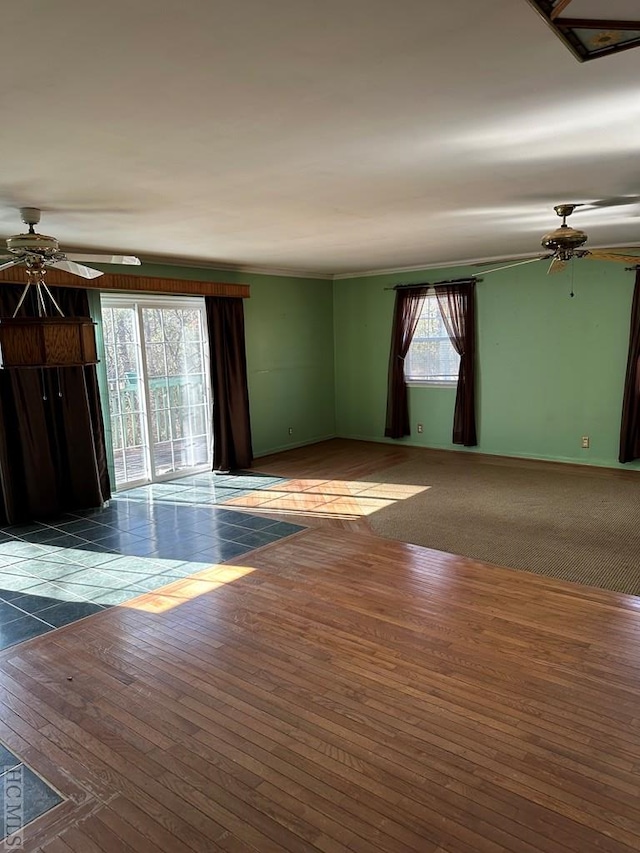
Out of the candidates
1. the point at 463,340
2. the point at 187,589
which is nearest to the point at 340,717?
the point at 187,589

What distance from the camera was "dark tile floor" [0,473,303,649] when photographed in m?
3.62

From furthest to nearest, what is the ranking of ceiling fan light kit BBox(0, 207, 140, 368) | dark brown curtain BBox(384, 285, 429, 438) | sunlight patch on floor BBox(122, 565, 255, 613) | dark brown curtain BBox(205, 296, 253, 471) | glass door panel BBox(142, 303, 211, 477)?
1. dark brown curtain BBox(384, 285, 429, 438)
2. dark brown curtain BBox(205, 296, 253, 471)
3. glass door panel BBox(142, 303, 211, 477)
4. sunlight patch on floor BBox(122, 565, 255, 613)
5. ceiling fan light kit BBox(0, 207, 140, 368)

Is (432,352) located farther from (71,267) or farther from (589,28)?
A: (589,28)

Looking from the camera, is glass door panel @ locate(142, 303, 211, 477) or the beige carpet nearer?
the beige carpet

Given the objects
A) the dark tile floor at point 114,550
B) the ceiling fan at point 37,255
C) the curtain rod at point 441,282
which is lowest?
the dark tile floor at point 114,550

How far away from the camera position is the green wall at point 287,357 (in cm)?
757

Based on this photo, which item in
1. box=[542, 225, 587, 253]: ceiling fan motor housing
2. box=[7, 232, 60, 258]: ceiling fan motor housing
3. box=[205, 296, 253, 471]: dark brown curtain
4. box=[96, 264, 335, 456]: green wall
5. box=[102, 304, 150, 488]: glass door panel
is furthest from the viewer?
box=[96, 264, 335, 456]: green wall

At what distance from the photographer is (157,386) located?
6.47 meters

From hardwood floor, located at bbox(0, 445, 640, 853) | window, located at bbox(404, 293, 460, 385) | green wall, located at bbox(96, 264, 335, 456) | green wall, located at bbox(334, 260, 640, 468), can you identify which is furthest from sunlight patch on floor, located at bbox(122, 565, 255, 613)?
window, located at bbox(404, 293, 460, 385)

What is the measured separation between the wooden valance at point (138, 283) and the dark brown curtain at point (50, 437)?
0.16 metres

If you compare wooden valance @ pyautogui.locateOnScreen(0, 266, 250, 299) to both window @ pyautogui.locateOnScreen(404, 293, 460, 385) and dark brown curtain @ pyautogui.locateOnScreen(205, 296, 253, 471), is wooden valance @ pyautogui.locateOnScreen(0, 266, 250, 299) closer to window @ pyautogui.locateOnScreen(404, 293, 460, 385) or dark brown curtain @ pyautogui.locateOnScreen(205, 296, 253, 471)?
dark brown curtain @ pyautogui.locateOnScreen(205, 296, 253, 471)

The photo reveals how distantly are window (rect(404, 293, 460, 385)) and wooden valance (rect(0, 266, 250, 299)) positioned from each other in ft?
7.94

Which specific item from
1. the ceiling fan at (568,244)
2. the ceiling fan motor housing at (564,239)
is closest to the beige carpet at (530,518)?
the ceiling fan at (568,244)

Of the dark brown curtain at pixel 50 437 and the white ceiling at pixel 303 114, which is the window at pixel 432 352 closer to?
the white ceiling at pixel 303 114
